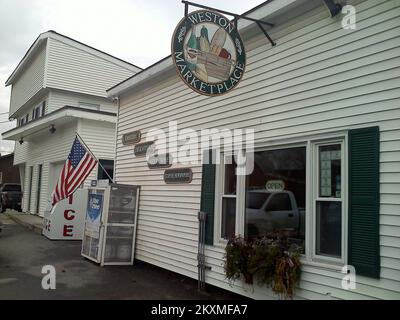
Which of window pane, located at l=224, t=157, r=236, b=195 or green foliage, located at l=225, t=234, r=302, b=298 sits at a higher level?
window pane, located at l=224, t=157, r=236, b=195

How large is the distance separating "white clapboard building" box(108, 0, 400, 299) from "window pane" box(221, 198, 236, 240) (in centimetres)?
2

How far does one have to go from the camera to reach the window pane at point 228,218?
7.04 meters

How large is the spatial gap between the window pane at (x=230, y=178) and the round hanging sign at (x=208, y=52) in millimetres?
1755

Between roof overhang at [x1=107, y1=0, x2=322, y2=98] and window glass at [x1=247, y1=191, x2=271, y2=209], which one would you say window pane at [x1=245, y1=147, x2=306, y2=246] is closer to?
window glass at [x1=247, y1=191, x2=271, y2=209]

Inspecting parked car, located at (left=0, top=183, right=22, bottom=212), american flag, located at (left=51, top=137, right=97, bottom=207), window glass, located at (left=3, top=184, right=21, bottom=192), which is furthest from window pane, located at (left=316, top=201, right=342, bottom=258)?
window glass, located at (left=3, top=184, right=21, bottom=192)

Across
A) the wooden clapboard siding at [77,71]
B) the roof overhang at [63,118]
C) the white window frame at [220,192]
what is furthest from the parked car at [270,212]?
the wooden clapboard siding at [77,71]

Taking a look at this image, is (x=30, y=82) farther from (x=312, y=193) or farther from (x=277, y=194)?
(x=312, y=193)

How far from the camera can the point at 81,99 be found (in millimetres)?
20250

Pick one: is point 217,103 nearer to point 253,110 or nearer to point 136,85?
point 253,110

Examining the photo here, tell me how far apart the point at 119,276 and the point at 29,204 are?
1507 cm

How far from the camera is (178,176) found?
8.32 metres

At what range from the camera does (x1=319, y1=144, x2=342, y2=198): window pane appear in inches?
209

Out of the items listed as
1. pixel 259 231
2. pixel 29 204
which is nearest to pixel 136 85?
pixel 259 231

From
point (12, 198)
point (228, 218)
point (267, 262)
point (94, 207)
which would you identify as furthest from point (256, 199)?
point (12, 198)
